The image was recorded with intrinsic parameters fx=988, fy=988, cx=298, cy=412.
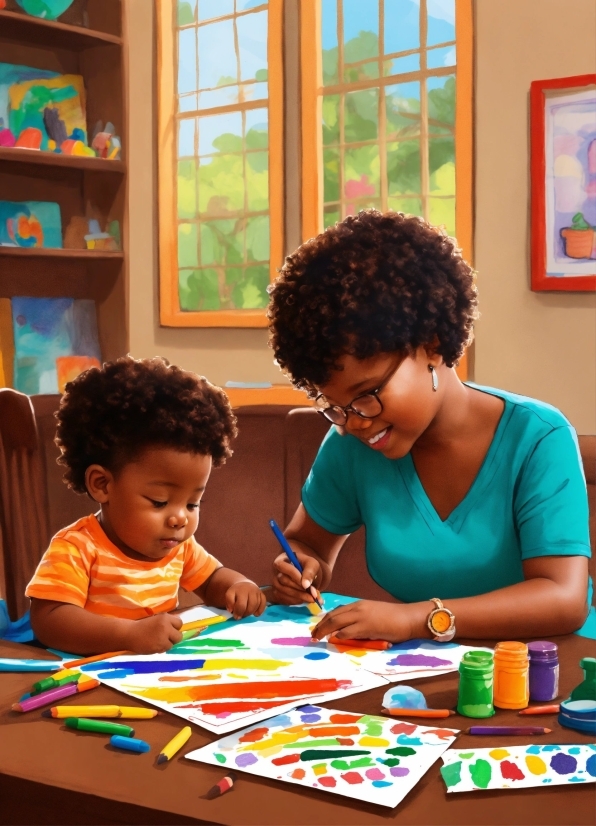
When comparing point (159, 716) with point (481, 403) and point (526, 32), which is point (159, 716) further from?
point (526, 32)

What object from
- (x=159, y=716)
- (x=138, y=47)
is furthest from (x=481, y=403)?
(x=138, y=47)

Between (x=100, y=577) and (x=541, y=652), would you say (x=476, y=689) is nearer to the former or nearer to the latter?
(x=541, y=652)

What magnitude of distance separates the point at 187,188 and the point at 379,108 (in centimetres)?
108

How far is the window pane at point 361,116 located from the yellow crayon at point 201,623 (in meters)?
3.06

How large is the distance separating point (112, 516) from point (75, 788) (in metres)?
0.69

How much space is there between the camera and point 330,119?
4.24 metres

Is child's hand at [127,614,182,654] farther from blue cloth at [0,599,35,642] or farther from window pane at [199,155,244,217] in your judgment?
window pane at [199,155,244,217]

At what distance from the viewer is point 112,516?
155 cm

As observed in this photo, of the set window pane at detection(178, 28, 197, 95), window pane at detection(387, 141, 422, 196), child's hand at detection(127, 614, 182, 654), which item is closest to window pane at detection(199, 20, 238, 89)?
window pane at detection(178, 28, 197, 95)

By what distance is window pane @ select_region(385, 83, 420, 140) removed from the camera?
4008 millimetres

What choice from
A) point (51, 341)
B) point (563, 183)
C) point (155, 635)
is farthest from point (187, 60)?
point (155, 635)

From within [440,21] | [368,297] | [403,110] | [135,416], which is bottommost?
[135,416]

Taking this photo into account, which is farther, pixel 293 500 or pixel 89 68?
pixel 89 68

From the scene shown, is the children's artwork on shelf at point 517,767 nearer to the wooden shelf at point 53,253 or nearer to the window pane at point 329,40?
the wooden shelf at point 53,253
